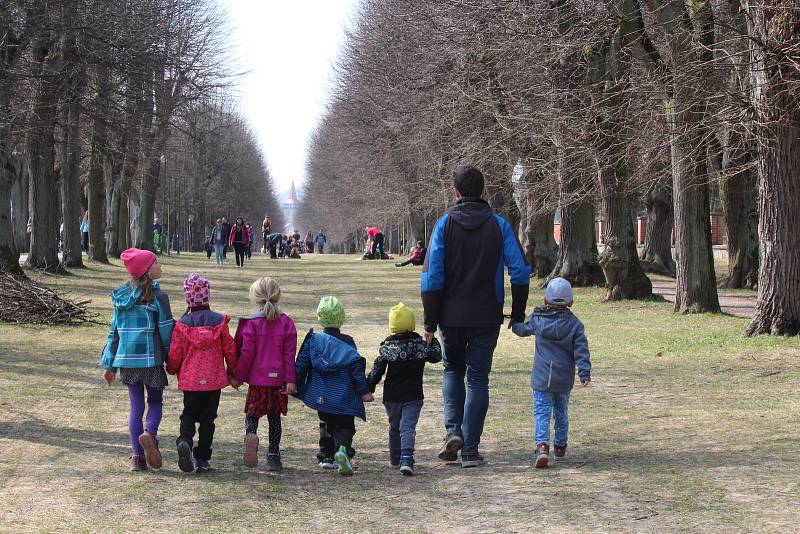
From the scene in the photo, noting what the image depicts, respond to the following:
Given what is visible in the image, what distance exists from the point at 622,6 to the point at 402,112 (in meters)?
12.9

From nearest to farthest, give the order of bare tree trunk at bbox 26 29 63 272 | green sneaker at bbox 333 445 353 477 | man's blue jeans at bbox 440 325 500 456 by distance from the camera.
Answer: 1. green sneaker at bbox 333 445 353 477
2. man's blue jeans at bbox 440 325 500 456
3. bare tree trunk at bbox 26 29 63 272

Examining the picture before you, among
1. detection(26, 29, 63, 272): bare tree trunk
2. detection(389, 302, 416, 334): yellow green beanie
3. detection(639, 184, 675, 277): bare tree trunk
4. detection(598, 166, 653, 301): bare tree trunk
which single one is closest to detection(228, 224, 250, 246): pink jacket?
detection(26, 29, 63, 272): bare tree trunk

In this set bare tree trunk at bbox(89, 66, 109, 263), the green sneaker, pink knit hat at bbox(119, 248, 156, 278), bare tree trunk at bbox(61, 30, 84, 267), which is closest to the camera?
the green sneaker

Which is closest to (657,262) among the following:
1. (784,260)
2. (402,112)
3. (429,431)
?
(402,112)

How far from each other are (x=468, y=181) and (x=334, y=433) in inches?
71.6

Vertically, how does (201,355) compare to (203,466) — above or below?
above

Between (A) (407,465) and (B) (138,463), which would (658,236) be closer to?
(A) (407,465)

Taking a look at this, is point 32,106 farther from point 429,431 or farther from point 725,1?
point 429,431

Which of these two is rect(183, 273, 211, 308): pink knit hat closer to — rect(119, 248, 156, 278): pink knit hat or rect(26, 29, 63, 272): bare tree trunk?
rect(119, 248, 156, 278): pink knit hat

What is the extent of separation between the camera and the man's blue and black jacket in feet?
25.3

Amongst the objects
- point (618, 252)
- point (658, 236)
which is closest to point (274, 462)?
point (618, 252)

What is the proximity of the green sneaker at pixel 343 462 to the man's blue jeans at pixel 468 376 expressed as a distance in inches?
29.9

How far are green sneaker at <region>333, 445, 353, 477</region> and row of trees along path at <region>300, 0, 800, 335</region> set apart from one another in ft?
25.7

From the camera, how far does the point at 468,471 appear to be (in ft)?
25.2
